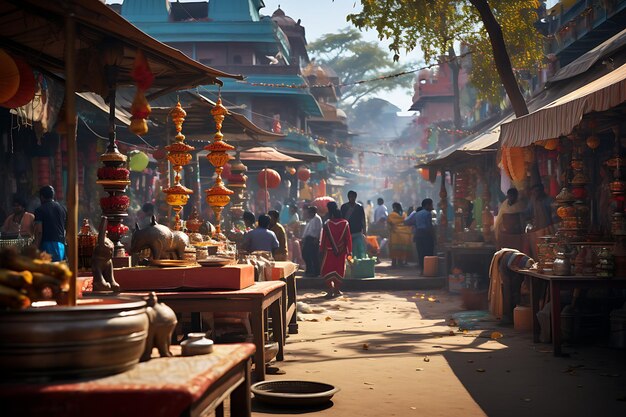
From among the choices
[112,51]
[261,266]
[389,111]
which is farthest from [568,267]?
[389,111]

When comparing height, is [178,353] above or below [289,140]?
below

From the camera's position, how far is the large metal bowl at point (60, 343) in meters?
3.48

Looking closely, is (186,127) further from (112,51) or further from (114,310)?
(114,310)

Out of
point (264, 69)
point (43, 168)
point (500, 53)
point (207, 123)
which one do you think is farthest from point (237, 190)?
point (264, 69)

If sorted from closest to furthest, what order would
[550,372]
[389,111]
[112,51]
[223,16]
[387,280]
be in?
[112,51]
[550,372]
[387,280]
[223,16]
[389,111]

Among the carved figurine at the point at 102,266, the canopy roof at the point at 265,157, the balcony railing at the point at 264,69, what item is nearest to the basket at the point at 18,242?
the carved figurine at the point at 102,266

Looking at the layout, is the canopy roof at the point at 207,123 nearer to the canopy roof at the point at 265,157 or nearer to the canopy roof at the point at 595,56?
the canopy roof at the point at 595,56

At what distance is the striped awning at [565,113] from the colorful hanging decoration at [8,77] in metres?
5.96

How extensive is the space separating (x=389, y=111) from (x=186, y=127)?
110m

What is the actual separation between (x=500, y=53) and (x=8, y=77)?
32.0 ft

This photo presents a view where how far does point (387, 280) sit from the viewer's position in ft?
63.9

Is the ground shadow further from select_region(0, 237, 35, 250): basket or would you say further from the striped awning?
select_region(0, 237, 35, 250): basket

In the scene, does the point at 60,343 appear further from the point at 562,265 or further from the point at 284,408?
the point at 562,265

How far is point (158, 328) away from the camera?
4.15 meters
